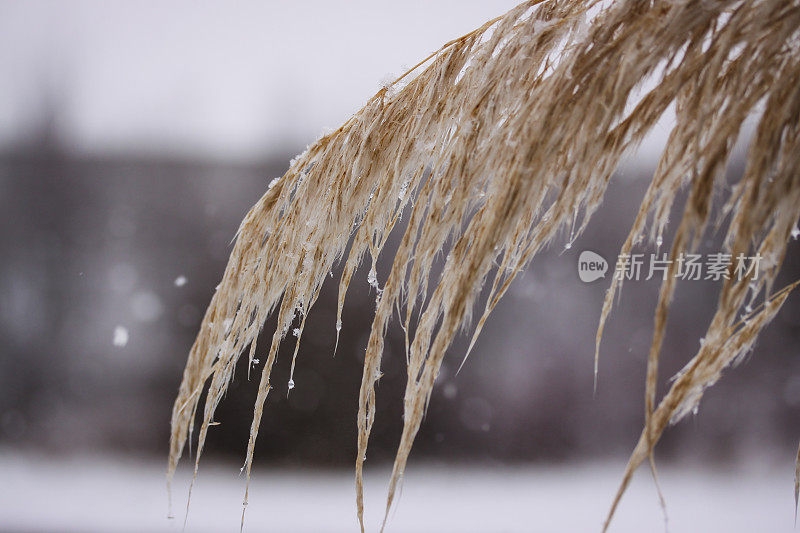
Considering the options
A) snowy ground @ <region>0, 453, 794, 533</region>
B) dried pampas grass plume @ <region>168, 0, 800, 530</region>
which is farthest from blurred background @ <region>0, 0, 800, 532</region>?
dried pampas grass plume @ <region>168, 0, 800, 530</region>

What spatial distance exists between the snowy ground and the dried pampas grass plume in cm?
236

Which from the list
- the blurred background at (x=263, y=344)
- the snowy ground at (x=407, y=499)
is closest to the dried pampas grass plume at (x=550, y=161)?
the blurred background at (x=263, y=344)

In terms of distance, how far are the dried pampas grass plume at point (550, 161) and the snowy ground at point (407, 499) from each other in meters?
2.36

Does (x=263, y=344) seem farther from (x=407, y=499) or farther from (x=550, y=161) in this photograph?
(x=550, y=161)

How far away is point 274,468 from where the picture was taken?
2787 millimetres

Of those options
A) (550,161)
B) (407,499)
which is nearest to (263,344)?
(407,499)

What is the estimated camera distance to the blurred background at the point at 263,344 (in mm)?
2619

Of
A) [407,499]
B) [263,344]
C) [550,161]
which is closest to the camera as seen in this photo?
[550,161]

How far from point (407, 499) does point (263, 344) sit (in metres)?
1.25

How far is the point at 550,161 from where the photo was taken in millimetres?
327

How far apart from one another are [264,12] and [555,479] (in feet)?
11.7

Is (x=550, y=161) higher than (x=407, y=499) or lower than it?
higher

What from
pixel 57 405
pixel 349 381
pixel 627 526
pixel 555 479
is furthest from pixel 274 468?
pixel 627 526

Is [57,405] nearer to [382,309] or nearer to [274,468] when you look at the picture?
[274,468]
